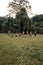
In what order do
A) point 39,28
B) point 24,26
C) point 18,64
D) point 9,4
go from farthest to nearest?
1. point 39,28
2. point 9,4
3. point 24,26
4. point 18,64

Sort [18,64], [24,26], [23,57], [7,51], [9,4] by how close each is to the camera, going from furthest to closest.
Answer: [9,4] → [24,26] → [7,51] → [23,57] → [18,64]

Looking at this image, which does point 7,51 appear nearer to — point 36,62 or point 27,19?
point 36,62

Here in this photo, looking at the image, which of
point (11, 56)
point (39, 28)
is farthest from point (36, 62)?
point (39, 28)

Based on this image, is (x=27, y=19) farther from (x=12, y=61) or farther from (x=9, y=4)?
(x=12, y=61)

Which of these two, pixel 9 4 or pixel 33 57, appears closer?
pixel 33 57

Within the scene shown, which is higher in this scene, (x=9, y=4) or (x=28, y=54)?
(x=9, y=4)

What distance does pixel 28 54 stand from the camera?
16109 millimetres

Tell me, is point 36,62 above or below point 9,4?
below

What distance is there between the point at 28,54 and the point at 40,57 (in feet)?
3.86

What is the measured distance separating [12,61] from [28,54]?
210cm

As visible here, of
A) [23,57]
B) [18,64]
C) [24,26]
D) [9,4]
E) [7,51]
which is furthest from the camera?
[9,4]

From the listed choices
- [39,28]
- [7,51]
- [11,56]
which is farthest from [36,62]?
[39,28]

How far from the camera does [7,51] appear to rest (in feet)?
55.9

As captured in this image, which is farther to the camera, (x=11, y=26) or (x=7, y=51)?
(x=11, y=26)
